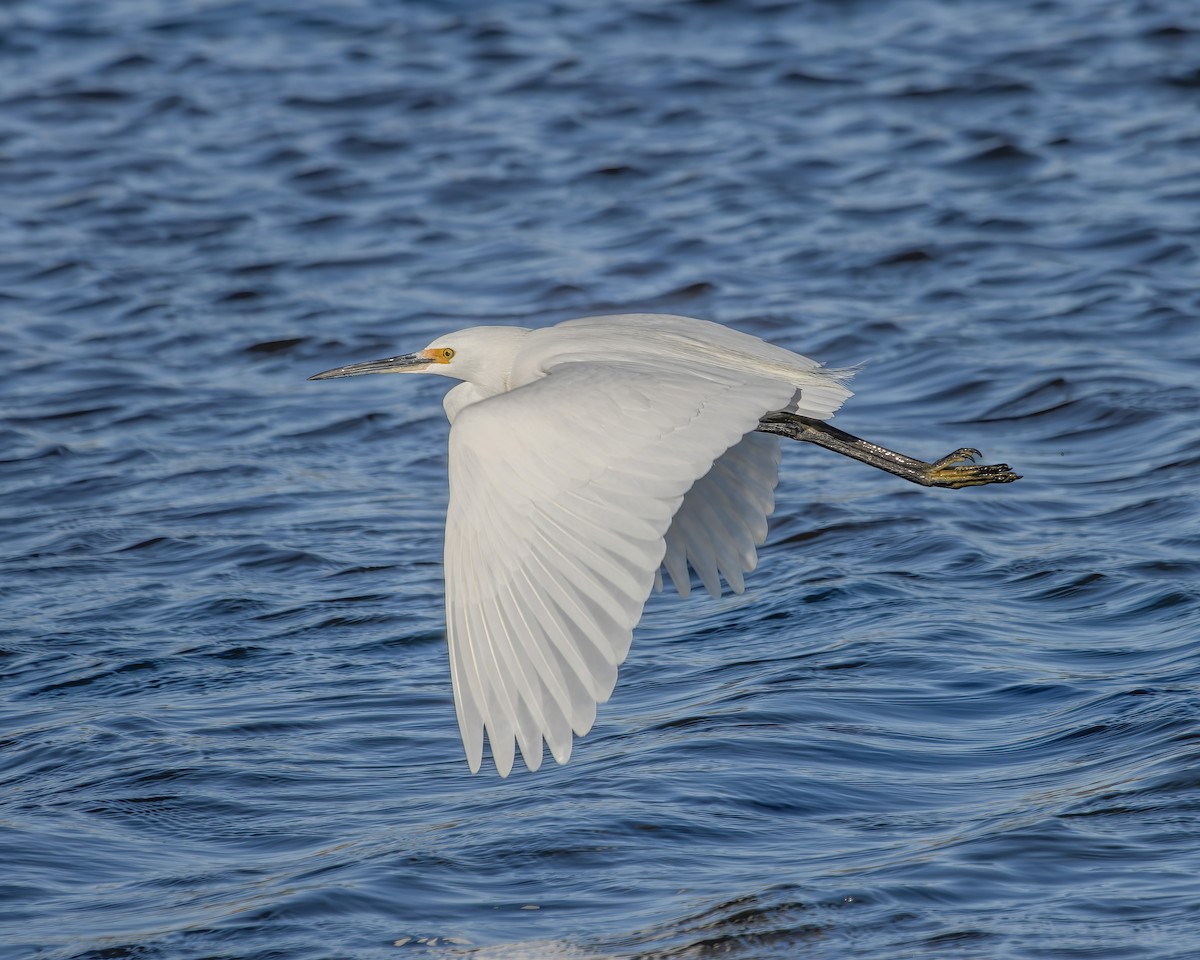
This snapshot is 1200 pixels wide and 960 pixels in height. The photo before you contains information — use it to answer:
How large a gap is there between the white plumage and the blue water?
2.44 feet

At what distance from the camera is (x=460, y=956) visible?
468 centimetres

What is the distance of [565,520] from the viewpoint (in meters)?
4.53

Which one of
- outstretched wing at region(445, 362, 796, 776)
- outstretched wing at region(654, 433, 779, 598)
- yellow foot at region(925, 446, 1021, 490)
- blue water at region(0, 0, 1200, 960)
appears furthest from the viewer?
yellow foot at region(925, 446, 1021, 490)

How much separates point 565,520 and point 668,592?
109 inches

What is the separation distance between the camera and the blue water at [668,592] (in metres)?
5.04

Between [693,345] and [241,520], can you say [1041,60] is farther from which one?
[693,345]

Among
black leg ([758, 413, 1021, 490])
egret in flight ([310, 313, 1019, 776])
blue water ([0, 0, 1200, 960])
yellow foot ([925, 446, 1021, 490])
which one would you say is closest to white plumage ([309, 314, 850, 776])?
egret in flight ([310, 313, 1019, 776])

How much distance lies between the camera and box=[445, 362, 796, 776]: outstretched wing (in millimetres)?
4309

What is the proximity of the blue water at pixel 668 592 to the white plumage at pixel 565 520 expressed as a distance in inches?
29.3

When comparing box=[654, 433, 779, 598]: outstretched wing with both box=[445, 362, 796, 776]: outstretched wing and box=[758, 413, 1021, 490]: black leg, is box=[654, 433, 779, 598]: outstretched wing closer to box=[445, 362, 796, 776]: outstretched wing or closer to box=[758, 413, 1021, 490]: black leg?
box=[758, 413, 1021, 490]: black leg

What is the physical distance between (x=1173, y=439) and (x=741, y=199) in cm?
458

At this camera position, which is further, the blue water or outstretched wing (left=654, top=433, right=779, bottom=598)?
outstretched wing (left=654, top=433, right=779, bottom=598)

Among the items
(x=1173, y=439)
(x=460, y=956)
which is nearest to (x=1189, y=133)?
(x=1173, y=439)

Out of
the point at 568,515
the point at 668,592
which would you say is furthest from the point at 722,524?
the point at 568,515
